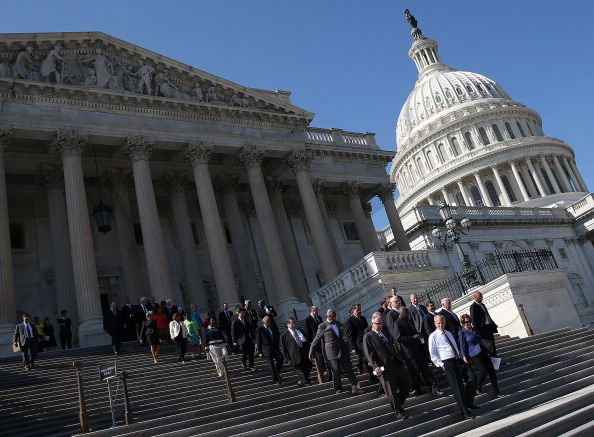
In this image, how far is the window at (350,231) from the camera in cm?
3803

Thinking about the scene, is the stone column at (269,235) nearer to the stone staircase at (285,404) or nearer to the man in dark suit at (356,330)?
the stone staircase at (285,404)

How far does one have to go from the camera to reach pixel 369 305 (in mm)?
24125

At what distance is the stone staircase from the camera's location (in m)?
9.71

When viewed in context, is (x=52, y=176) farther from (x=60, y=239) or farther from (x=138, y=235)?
(x=138, y=235)

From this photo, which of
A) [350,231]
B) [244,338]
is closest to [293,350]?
[244,338]

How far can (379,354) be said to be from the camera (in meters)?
10.3

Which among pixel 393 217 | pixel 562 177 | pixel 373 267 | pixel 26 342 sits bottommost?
pixel 26 342

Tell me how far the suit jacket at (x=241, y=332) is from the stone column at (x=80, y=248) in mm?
7987

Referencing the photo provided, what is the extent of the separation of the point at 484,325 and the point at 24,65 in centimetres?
2183

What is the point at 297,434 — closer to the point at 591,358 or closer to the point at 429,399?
the point at 429,399

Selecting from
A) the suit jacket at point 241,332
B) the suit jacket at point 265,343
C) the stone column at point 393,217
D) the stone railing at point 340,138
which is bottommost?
the suit jacket at point 265,343

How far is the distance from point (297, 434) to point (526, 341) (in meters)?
9.33

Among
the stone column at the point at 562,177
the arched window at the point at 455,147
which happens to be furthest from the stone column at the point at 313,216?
the stone column at the point at 562,177

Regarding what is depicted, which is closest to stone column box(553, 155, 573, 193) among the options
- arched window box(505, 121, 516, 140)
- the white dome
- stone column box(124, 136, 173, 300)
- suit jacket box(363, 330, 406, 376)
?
arched window box(505, 121, 516, 140)
